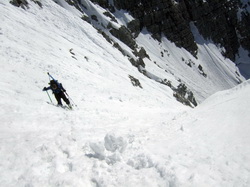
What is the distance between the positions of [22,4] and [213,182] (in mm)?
38414

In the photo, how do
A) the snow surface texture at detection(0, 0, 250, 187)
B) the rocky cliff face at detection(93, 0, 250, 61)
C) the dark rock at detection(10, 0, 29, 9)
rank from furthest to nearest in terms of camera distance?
the rocky cliff face at detection(93, 0, 250, 61) → the dark rock at detection(10, 0, 29, 9) → the snow surface texture at detection(0, 0, 250, 187)

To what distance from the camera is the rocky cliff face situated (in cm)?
8356

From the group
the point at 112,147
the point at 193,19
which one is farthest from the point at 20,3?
the point at 193,19

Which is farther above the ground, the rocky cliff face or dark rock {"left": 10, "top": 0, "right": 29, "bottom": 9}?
the rocky cliff face

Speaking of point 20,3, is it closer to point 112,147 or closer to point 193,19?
point 112,147

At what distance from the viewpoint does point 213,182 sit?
470 cm

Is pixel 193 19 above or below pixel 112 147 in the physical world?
above

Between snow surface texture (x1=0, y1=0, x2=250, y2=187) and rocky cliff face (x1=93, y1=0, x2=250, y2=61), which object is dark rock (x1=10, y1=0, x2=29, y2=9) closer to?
snow surface texture (x1=0, y1=0, x2=250, y2=187)

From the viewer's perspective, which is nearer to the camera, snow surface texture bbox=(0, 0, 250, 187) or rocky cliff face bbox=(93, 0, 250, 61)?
snow surface texture bbox=(0, 0, 250, 187)

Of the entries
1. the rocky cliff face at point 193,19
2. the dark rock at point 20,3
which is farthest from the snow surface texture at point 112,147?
the rocky cliff face at point 193,19

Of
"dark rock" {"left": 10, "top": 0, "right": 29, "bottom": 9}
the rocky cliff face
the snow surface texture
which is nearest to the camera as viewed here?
the snow surface texture

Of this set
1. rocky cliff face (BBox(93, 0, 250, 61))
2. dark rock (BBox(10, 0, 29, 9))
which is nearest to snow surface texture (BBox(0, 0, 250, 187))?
dark rock (BBox(10, 0, 29, 9))

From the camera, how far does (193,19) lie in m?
97.4

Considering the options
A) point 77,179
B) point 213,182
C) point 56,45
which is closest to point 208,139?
point 213,182
